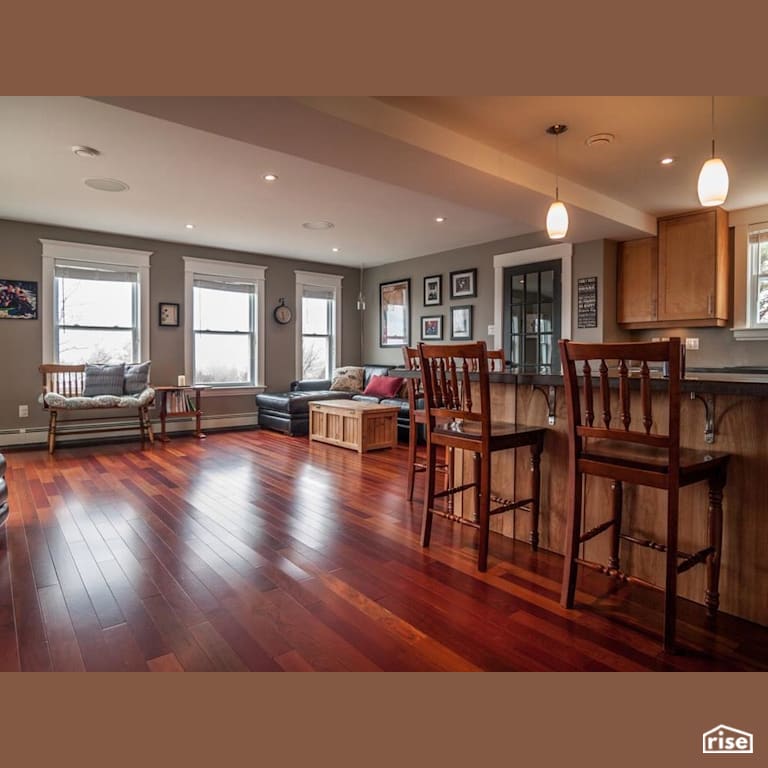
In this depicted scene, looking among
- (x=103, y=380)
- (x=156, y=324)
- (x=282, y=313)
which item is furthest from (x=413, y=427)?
(x=282, y=313)

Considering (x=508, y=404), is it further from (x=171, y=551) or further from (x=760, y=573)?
(x=171, y=551)

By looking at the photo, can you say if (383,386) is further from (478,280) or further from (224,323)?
(224,323)

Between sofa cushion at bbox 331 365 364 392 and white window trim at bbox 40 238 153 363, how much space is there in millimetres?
→ 2559

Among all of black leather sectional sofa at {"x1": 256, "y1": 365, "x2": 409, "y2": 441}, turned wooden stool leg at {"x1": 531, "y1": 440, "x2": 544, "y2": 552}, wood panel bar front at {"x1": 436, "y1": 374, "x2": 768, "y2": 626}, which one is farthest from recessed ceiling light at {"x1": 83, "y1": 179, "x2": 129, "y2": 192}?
turned wooden stool leg at {"x1": 531, "y1": 440, "x2": 544, "y2": 552}

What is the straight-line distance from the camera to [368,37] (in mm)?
1537

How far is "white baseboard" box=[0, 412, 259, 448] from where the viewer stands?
539 cm

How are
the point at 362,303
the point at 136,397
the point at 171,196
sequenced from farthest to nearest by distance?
the point at 362,303, the point at 136,397, the point at 171,196

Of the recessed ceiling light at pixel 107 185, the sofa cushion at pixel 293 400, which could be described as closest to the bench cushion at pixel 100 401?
the sofa cushion at pixel 293 400

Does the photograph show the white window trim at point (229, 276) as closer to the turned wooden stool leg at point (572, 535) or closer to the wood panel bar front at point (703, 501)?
the wood panel bar front at point (703, 501)

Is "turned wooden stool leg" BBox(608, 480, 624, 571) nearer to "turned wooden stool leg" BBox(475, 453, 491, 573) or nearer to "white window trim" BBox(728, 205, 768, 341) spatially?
"turned wooden stool leg" BBox(475, 453, 491, 573)

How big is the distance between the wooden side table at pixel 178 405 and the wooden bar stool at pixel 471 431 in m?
4.35

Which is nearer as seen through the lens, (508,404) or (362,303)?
(508,404)
